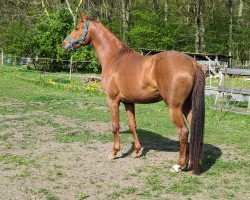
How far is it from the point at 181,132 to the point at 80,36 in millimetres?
2711

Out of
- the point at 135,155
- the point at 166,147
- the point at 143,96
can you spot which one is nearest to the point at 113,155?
the point at 135,155

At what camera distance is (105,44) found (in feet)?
23.9

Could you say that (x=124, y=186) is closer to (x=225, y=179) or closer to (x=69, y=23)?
(x=225, y=179)

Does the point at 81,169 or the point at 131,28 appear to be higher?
the point at 131,28

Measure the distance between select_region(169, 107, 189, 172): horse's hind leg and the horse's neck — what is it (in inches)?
69.2

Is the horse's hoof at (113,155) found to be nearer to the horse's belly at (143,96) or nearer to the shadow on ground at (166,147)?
the shadow on ground at (166,147)

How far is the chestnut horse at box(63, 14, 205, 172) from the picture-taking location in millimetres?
5898

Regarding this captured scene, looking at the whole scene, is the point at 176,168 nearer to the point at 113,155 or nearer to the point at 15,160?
the point at 113,155

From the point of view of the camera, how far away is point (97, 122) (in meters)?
10.6

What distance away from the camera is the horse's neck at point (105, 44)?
7188mm

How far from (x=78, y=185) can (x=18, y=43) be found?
2814cm

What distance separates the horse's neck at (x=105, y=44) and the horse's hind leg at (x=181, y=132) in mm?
1757

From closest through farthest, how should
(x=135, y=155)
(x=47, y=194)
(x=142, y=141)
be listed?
1. (x=47, y=194)
2. (x=135, y=155)
3. (x=142, y=141)

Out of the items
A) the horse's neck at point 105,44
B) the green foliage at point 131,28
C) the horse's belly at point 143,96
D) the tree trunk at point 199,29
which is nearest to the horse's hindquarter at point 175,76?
the horse's belly at point 143,96
